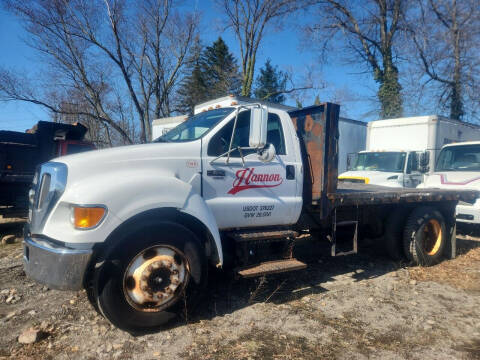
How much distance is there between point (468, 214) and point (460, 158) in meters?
2.28

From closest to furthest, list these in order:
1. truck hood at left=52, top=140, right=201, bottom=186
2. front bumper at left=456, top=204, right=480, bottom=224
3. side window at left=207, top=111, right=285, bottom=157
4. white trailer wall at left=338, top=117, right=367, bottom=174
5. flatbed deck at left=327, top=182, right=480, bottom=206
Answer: truck hood at left=52, top=140, right=201, bottom=186
side window at left=207, top=111, right=285, bottom=157
flatbed deck at left=327, top=182, right=480, bottom=206
front bumper at left=456, top=204, right=480, bottom=224
white trailer wall at left=338, top=117, right=367, bottom=174

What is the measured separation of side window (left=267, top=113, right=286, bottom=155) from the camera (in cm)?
427

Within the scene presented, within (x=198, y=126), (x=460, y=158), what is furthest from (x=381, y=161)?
(x=198, y=126)

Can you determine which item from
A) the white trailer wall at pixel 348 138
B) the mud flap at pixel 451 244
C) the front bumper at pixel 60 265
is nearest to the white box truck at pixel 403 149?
the white trailer wall at pixel 348 138

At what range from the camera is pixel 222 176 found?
12.2 feet

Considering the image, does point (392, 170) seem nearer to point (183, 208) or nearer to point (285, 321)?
point (285, 321)

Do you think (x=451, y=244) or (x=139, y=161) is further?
(x=451, y=244)

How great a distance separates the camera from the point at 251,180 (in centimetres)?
392

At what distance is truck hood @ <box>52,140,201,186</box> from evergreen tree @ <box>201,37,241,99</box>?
21841 millimetres

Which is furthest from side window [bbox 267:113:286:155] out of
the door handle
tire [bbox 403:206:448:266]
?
tire [bbox 403:206:448:266]

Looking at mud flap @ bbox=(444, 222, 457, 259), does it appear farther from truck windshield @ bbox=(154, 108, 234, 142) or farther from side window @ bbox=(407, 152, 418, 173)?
truck windshield @ bbox=(154, 108, 234, 142)

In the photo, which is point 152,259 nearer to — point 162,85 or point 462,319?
point 462,319

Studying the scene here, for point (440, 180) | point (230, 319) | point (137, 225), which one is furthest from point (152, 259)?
point (440, 180)

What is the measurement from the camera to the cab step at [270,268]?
12.0 ft
